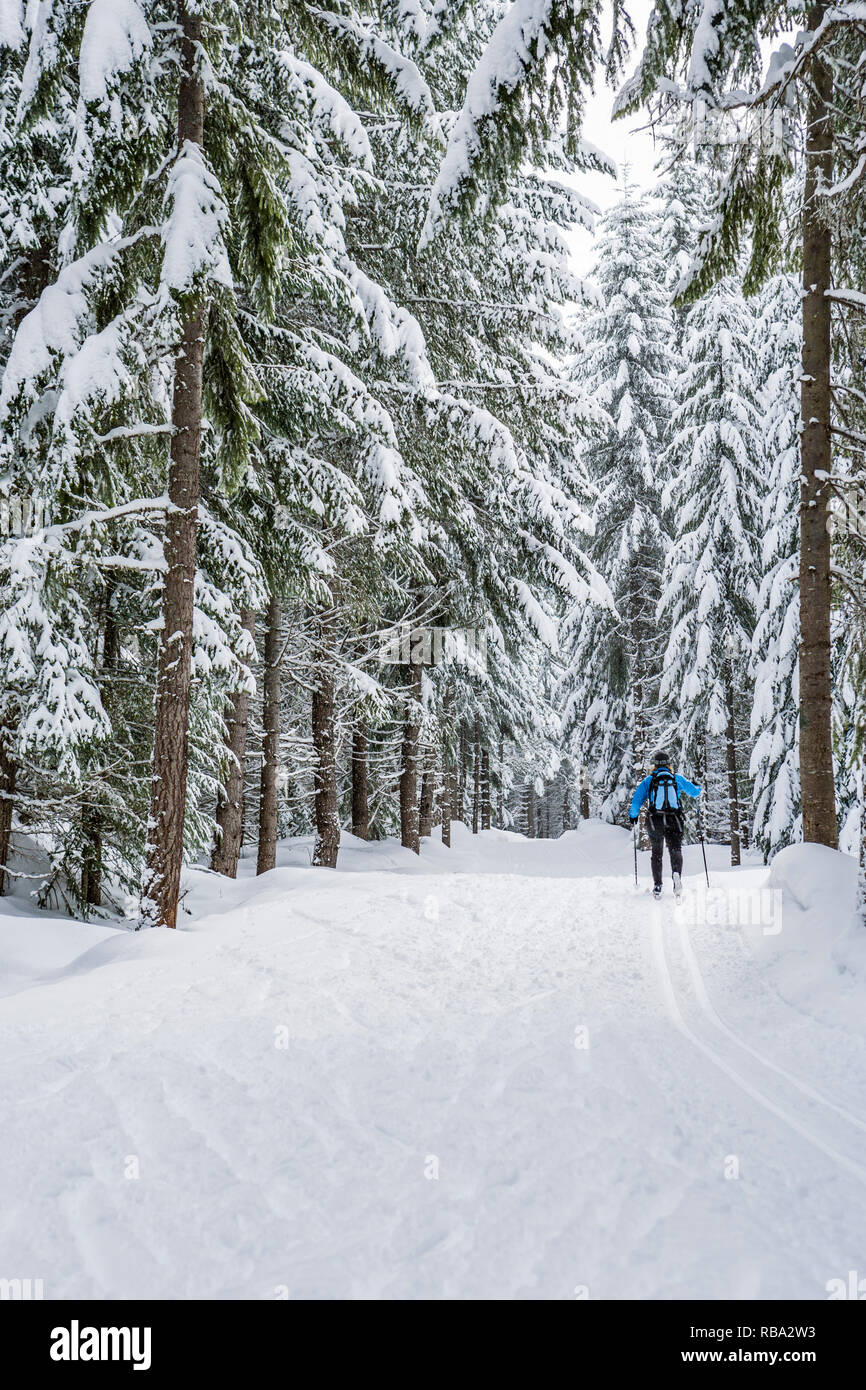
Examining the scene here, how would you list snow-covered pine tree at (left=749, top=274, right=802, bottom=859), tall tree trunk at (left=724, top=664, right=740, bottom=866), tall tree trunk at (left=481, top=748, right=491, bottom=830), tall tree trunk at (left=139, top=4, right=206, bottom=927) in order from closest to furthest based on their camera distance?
tall tree trunk at (left=139, top=4, right=206, bottom=927) < snow-covered pine tree at (left=749, top=274, right=802, bottom=859) < tall tree trunk at (left=724, top=664, right=740, bottom=866) < tall tree trunk at (left=481, top=748, right=491, bottom=830)

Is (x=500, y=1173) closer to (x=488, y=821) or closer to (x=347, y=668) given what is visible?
(x=347, y=668)

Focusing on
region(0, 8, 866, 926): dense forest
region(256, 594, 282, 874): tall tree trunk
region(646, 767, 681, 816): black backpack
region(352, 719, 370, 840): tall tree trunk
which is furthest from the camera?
region(352, 719, 370, 840): tall tree trunk

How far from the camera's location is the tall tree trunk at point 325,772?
1379 centimetres

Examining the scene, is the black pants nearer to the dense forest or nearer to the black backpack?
the black backpack

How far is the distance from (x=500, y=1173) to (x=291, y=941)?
432cm

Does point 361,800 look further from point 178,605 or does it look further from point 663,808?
point 178,605

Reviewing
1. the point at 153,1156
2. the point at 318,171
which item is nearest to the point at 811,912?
the point at 153,1156

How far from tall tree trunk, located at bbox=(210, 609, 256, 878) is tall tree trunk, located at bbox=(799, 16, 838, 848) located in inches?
283

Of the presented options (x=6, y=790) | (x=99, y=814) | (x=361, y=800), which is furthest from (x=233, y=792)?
(x=361, y=800)

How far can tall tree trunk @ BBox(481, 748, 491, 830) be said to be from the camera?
30.1 m

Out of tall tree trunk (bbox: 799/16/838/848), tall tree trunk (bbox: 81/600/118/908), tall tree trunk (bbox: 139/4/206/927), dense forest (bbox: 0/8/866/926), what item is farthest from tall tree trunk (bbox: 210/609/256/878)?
tall tree trunk (bbox: 799/16/838/848)

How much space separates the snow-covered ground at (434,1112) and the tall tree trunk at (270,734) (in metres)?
5.27

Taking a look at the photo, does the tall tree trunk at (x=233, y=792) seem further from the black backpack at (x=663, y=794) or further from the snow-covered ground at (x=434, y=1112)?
the black backpack at (x=663, y=794)
